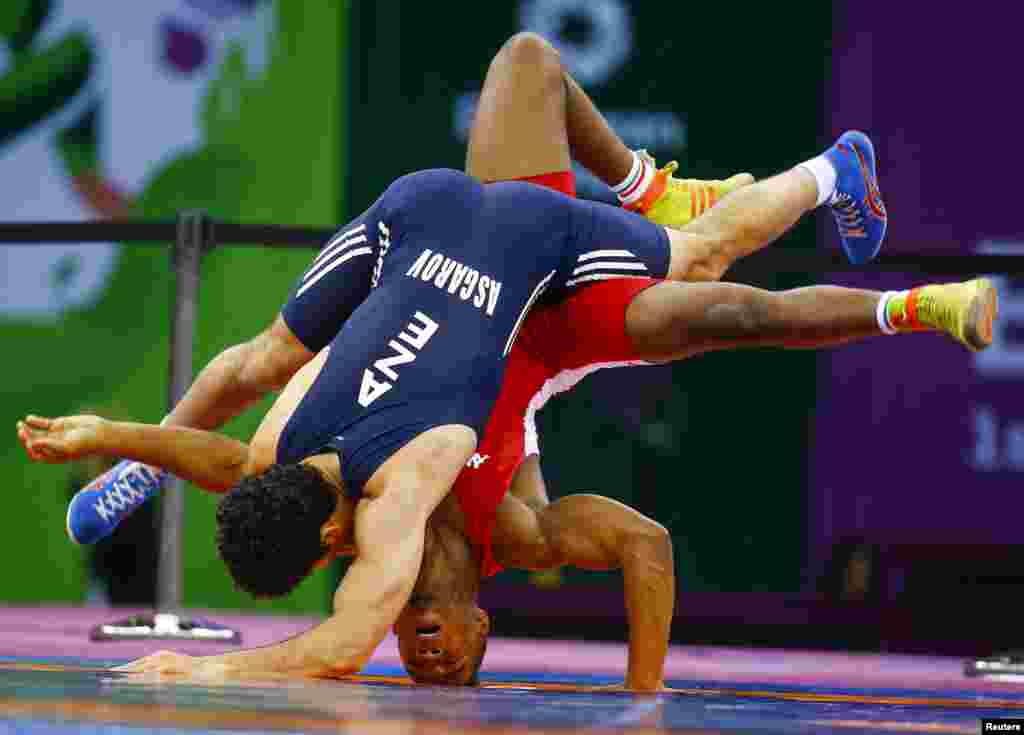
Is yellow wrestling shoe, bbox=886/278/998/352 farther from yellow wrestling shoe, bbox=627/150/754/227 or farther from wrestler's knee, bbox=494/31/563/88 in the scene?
wrestler's knee, bbox=494/31/563/88

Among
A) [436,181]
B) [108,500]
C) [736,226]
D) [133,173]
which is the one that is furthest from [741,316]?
[133,173]

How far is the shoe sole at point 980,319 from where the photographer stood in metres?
3.30

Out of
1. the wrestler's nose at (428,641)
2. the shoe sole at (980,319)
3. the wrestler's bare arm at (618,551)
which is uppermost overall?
the shoe sole at (980,319)

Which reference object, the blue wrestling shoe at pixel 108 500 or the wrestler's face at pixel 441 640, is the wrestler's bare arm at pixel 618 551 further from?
the blue wrestling shoe at pixel 108 500

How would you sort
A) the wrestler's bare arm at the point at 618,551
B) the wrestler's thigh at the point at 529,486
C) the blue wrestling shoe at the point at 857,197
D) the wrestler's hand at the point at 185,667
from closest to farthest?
the wrestler's hand at the point at 185,667 < the wrestler's bare arm at the point at 618,551 < the wrestler's thigh at the point at 529,486 < the blue wrestling shoe at the point at 857,197

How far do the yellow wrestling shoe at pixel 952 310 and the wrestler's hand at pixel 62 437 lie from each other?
1.59 meters

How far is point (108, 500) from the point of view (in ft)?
13.0

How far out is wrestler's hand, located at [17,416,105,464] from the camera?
10.9ft

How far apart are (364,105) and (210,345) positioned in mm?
1127

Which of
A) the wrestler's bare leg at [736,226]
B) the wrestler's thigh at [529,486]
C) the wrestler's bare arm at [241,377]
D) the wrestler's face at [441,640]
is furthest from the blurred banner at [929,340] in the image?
the wrestler's face at [441,640]

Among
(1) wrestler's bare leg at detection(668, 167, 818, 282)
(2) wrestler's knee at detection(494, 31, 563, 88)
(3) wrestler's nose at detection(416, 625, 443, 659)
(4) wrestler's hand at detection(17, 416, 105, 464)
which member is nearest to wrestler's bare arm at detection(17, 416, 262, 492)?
(4) wrestler's hand at detection(17, 416, 105, 464)

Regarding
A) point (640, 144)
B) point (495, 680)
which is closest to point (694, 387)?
point (640, 144)

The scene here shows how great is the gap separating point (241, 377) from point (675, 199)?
116cm

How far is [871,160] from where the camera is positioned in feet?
14.2
